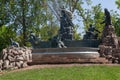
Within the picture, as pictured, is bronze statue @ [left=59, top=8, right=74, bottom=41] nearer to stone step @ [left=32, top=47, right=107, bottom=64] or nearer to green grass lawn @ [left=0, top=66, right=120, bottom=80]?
stone step @ [left=32, top=47, right=107, bottom=64]

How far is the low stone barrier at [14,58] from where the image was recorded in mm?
17125

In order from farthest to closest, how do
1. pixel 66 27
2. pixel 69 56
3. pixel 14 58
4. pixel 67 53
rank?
pixel 66 27, pixel 67 53, pixel 14 58, pixel 69 56

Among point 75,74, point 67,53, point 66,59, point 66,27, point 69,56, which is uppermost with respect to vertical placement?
point 66,27

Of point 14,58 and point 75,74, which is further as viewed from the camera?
point 14,58

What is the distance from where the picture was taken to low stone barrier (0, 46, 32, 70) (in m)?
17.1

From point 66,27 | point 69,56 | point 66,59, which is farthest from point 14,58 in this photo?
point 66,27

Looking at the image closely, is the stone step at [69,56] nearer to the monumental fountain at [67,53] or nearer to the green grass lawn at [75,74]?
the monumental fountain at [67,53]

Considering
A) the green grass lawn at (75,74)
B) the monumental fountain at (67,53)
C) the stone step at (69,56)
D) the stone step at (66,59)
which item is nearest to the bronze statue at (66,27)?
the monumental fountain at (67,53)

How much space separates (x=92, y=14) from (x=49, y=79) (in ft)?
98.5

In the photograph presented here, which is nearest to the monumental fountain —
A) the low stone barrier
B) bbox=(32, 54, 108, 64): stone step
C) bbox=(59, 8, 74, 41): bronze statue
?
bbox=(32, 54, 108, 64): stone step

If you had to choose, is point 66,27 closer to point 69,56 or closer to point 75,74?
point 69,56

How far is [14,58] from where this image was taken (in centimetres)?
1755

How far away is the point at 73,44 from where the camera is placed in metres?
21.1

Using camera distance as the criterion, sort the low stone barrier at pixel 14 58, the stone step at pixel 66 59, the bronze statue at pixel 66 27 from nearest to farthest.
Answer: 1. the stone step at pixel 66 59
2. the low stone barrier at pixel 14 58
3. the bronze statue at pixel 66 27
